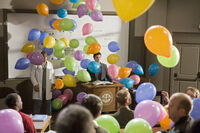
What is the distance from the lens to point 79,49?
17.6 feet

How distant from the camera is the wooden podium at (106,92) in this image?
4.45m

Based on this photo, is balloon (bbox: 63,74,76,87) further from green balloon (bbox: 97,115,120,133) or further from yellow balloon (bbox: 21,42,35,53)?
green balloon (bbox: 97,115,120,133)

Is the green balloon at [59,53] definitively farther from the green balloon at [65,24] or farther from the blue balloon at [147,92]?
the blue balloon at [147,92]

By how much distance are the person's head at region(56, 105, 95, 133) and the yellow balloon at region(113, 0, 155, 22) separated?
1.29m

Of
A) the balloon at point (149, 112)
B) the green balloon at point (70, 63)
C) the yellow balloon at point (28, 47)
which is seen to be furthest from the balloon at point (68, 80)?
the balloon at point (149, 112)

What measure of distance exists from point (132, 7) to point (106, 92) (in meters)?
2.60

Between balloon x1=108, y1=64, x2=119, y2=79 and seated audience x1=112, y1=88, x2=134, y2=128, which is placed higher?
balloon x1=108, y1=64, x2=119, y2=79

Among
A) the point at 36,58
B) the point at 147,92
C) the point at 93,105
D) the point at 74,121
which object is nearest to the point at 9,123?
the point at 93,105

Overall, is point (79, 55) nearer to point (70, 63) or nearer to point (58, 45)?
point (70, 63)

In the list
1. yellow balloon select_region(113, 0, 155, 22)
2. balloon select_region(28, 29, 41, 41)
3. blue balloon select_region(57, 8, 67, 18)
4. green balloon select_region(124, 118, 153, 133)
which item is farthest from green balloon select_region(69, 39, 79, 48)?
green balloon select_region(124, 118, 153, 133)

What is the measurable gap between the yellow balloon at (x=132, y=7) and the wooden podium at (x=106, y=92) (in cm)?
240

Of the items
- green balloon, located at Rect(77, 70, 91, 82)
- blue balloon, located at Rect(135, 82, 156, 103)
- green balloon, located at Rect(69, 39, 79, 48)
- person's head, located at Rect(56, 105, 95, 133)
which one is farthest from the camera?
green balloon, located at Rect(69, 39, 79, 48)

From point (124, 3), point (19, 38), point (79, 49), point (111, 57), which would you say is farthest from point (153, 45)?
point (19, 38)

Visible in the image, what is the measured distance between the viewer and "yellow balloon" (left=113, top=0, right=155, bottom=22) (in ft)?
6.88
